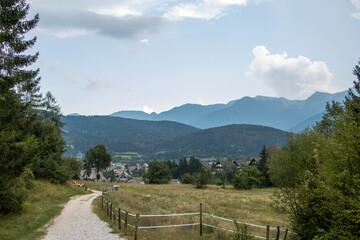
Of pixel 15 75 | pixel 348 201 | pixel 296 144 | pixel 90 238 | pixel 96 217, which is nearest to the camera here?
pixel 348 201

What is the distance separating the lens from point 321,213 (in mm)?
9453

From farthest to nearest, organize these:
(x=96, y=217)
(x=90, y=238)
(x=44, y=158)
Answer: (x=44, y=158)
(x=96, y=217)
(x=90, y=238)

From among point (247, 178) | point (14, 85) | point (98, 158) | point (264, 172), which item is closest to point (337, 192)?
point (14, 85)

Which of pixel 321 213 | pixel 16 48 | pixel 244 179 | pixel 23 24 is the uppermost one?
pixel 23 24

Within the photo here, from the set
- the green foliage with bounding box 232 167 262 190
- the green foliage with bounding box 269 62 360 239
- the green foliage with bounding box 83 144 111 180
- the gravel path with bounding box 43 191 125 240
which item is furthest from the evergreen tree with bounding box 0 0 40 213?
the green foliage with bounding box 83 144 111 180

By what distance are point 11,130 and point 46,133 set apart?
27.3 metres

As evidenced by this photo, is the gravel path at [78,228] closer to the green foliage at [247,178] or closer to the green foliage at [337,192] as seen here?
the green foliage at [337,192]

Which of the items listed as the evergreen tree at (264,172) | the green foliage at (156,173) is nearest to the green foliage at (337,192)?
the evergreen tree at (264,172)

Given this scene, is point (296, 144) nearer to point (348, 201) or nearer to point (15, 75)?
point (348, 201)

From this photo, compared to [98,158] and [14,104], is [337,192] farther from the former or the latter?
[98,158]

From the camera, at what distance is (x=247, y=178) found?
69.8 metres

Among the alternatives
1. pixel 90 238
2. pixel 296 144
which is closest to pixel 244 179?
pixel 296 144

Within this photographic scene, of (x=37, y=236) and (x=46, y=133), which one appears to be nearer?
(x=37, y=236)

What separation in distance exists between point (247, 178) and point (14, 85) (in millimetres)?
64087
